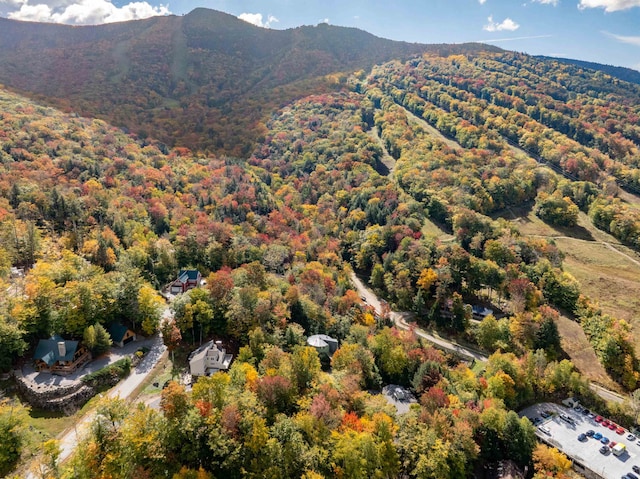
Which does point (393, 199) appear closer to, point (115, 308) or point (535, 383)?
point (535, 383)

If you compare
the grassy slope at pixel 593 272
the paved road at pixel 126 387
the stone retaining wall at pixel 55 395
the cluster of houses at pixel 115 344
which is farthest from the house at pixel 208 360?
the grassy slope at pixel 593 272

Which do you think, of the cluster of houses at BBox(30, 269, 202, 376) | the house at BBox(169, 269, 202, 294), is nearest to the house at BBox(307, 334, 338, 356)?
the house at BBox(169, 269, 202, 294)

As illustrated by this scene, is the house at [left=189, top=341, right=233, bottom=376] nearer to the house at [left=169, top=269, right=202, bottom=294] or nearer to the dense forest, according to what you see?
the dense forest

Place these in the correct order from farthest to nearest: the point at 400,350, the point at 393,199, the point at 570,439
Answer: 1. the point at 393,199
2. the point at 400,350
3. the point at 570,439

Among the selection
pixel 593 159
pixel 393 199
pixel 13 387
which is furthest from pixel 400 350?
A: pixel 593 159

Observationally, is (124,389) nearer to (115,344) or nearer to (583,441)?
(115,344)

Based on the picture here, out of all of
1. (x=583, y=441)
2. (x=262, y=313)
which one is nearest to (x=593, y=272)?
(x=583, y=441)

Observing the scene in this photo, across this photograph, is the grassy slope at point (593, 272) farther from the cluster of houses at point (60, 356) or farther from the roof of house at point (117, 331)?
the cluster of houses at point (60, 356)

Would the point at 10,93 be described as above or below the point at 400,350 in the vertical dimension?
above
